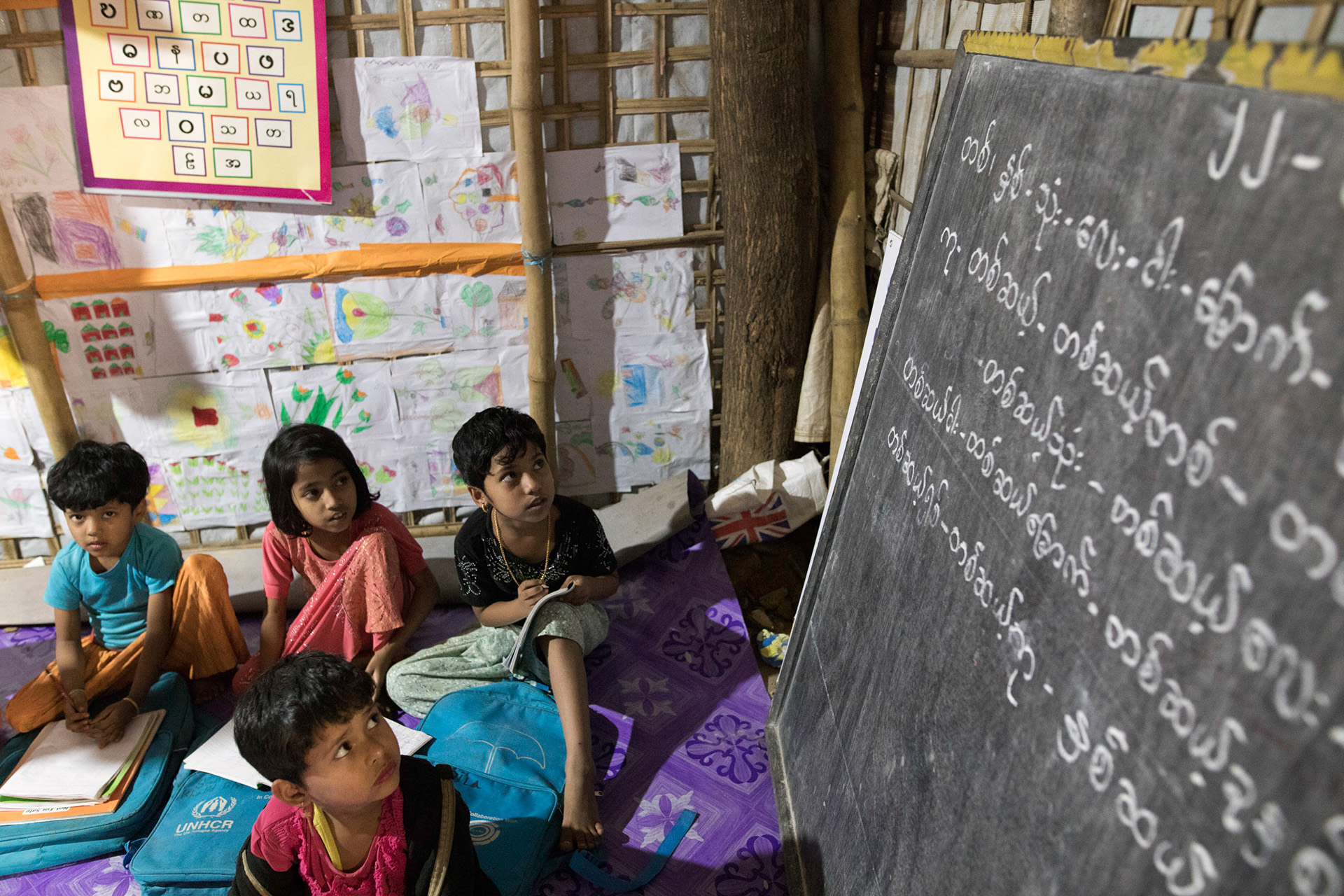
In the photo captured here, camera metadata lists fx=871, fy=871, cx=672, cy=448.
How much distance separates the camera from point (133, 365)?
2.47 metres

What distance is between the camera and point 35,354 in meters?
2.37

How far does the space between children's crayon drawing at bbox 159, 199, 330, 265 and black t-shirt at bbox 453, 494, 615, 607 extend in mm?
981

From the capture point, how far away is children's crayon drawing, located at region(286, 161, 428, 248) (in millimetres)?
2336

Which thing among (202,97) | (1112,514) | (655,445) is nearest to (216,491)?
(202,97)

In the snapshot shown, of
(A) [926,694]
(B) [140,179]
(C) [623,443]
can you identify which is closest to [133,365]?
(B) [140,179]

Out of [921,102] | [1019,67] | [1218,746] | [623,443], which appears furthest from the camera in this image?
[623,443]

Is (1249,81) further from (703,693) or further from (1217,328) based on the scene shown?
(703,693)

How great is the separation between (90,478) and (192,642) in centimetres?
45

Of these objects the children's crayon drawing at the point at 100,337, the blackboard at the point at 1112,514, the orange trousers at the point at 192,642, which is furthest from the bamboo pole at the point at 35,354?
the blackboard at the point at 1112,514

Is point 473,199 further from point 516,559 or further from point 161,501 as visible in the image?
point 161,501

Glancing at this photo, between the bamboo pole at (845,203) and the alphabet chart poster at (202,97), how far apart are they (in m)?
1.29

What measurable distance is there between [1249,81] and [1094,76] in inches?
9.4

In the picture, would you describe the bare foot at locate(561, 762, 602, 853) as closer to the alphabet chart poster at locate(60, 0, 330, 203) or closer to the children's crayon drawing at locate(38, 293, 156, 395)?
the alphabet chart poster at locate(60, 0, 330, 203)

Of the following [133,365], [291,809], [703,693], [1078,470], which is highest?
[1078,470]
